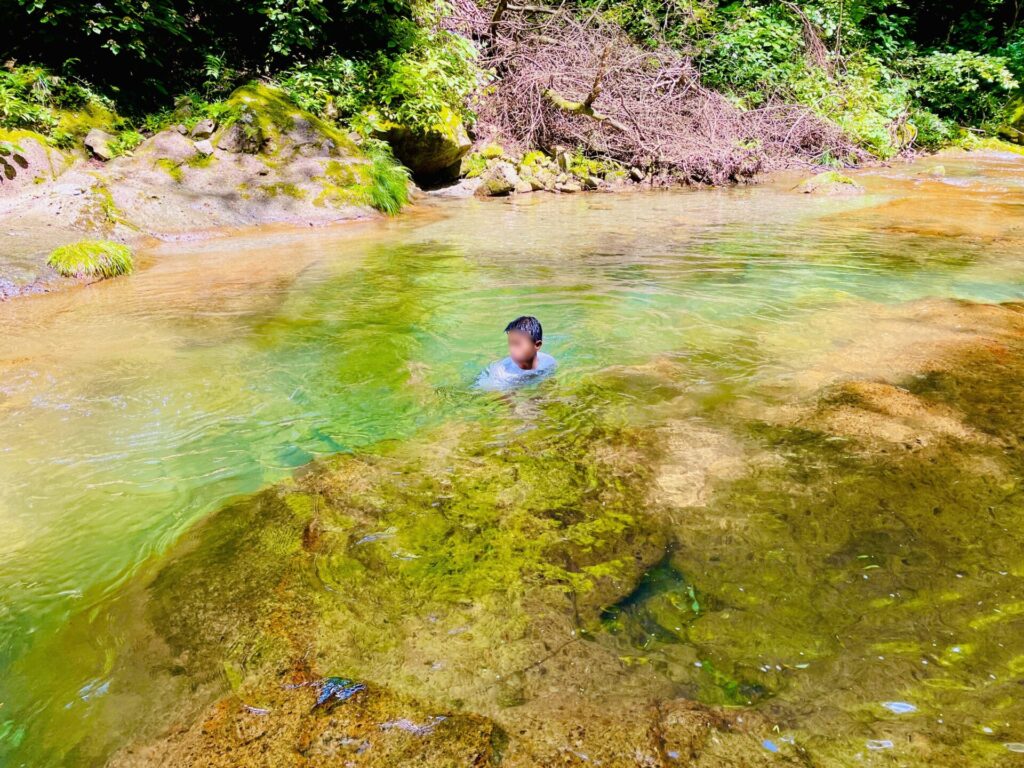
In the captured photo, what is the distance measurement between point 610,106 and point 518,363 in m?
13.4

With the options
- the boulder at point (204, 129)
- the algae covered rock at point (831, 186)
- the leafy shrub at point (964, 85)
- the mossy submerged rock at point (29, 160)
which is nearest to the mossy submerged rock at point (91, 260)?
the mossy submerged rock at point (29, 160)

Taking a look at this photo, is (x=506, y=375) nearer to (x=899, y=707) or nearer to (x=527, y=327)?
(x=527, y=327)

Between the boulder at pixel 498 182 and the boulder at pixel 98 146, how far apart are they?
22.3 feet

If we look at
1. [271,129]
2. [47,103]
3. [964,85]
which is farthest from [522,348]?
[964,85]

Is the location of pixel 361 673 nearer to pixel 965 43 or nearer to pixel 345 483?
pixel 345 483

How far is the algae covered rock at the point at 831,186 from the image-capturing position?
13.0 metres

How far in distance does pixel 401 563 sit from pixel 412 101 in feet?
38.4

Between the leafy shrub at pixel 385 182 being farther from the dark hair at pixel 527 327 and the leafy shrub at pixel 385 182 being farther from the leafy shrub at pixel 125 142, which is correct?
the dark hair at pixel 527 327

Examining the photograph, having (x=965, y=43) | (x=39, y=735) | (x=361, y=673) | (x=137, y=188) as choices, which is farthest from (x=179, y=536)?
(x=965, y=43)

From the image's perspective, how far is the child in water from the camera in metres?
4.16

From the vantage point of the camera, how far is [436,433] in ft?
11.2

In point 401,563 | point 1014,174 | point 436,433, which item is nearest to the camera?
point 401,563

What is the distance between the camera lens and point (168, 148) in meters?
9.59

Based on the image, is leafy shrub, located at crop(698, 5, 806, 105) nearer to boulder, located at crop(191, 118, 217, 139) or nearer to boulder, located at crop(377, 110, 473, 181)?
boulder, located at crop(377, 110, 473, 181)
